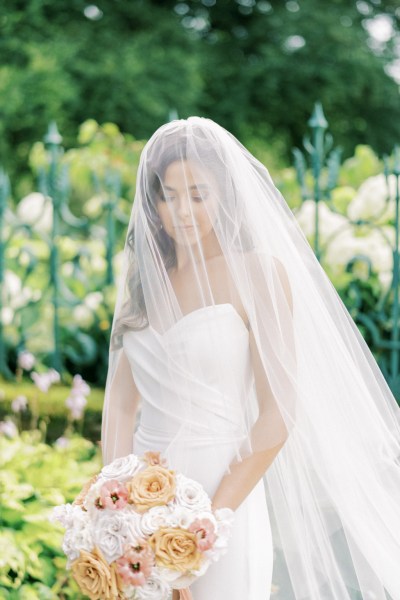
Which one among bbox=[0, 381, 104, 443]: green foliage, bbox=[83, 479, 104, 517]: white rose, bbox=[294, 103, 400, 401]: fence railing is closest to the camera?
bbox=[83, 479, 104, 517]: white rose

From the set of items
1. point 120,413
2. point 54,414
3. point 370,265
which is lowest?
point 54,414

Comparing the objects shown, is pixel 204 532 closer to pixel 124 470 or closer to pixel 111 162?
pixel 124 470

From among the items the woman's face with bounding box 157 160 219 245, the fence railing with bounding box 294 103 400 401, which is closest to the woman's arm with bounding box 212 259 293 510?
the woman's face with bounding box 157 160 219 245

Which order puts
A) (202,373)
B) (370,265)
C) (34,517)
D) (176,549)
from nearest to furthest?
(176,549)
(202,373)
(34,517)
(370,265)

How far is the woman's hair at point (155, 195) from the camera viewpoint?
6.95 ft

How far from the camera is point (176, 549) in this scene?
184 cm

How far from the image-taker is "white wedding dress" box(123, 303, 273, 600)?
2.09m

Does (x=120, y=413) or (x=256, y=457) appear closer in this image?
(x=256, y=457)

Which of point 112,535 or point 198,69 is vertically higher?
point 112,535

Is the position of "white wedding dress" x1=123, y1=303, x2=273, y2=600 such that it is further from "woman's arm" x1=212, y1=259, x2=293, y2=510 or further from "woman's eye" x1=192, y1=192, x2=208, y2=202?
"woman's eye" x1=192, y1=192, x2=208, y2=202

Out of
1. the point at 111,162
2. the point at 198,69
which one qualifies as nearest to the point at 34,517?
the point at 111,162

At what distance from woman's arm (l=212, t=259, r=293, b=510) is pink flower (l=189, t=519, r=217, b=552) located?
0.39ft

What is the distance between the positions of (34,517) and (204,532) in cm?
154

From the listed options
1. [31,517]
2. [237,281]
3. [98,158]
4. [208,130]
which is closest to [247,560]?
[237,281]
